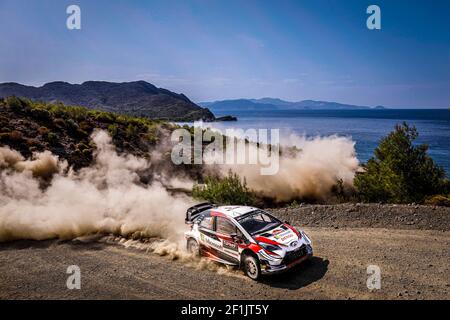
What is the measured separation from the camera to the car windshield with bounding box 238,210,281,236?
9753mm

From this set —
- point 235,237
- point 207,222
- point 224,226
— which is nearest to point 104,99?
point 207,222

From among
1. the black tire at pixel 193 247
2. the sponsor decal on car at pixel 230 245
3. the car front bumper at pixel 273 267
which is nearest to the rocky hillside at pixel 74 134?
the black tire at pixel 193 247

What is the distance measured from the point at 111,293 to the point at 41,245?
622cm

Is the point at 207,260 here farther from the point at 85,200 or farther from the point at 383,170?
the point at 383,170

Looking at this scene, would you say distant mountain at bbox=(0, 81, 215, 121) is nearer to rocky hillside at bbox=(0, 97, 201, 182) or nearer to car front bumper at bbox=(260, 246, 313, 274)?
rocky hillside at bbox=(0, 97, 201, 182)

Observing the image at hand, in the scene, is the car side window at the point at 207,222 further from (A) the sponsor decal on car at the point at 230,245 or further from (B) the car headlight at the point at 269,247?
(B) the car headlight at the point at 269,247

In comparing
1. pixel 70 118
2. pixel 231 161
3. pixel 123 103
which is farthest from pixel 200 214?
pixel 123 103

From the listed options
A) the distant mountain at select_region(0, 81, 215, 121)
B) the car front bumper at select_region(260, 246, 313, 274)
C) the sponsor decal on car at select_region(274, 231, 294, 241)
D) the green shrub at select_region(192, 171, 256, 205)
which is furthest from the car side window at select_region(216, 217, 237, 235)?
the distant mountain at select_region(0, 81, 215, 121)

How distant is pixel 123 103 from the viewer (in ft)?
593

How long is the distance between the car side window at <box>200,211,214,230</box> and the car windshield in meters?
1.08

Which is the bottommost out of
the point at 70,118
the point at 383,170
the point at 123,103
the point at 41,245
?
the point at 41,245

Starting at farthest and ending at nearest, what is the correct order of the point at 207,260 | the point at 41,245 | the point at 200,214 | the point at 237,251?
the point at 41,245
the point at 200,214
the point at 207,260
the point at 237,251

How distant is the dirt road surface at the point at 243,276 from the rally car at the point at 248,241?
20.7 inches
